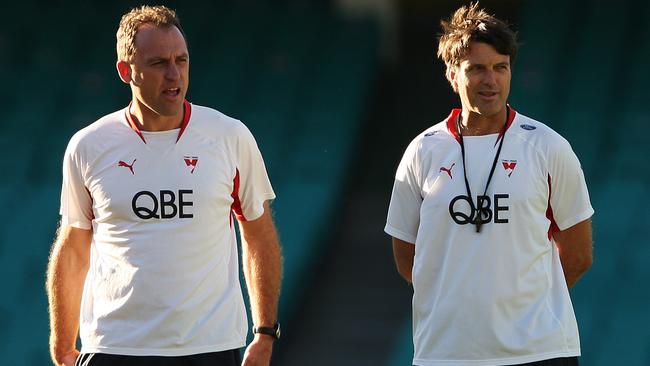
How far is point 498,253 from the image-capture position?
12.7 ft

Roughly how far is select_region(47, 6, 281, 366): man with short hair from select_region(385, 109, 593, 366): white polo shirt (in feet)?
1.83

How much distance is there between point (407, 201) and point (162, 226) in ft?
A: 2.66

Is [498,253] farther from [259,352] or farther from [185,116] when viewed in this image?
[185,116]

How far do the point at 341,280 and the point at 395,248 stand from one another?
548 cm

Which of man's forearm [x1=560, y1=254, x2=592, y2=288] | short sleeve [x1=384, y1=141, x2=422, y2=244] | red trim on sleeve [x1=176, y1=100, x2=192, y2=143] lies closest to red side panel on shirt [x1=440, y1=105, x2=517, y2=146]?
short sleeve [x1=384, y1=141, x2=422, y2=244]

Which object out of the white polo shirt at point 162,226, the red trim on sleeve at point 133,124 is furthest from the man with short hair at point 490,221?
the red trim on sleeve at point 133,124

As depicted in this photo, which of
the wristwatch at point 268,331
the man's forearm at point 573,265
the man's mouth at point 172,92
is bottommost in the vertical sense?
the wristwatch at point 268,331

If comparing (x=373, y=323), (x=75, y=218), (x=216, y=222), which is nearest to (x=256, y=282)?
(x=216, y=222)

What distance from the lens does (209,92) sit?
1052 centimetres

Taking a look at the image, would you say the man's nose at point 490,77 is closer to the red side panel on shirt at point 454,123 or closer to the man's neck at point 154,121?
the red side panel on shirt at point 454,123

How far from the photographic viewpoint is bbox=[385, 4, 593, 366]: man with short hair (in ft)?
12.7

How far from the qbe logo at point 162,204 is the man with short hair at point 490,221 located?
2.35ft

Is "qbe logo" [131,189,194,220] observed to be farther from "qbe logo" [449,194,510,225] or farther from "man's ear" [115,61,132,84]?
"qbe logo" [449,194,510,225]

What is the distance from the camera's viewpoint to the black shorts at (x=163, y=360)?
3.90 metres
